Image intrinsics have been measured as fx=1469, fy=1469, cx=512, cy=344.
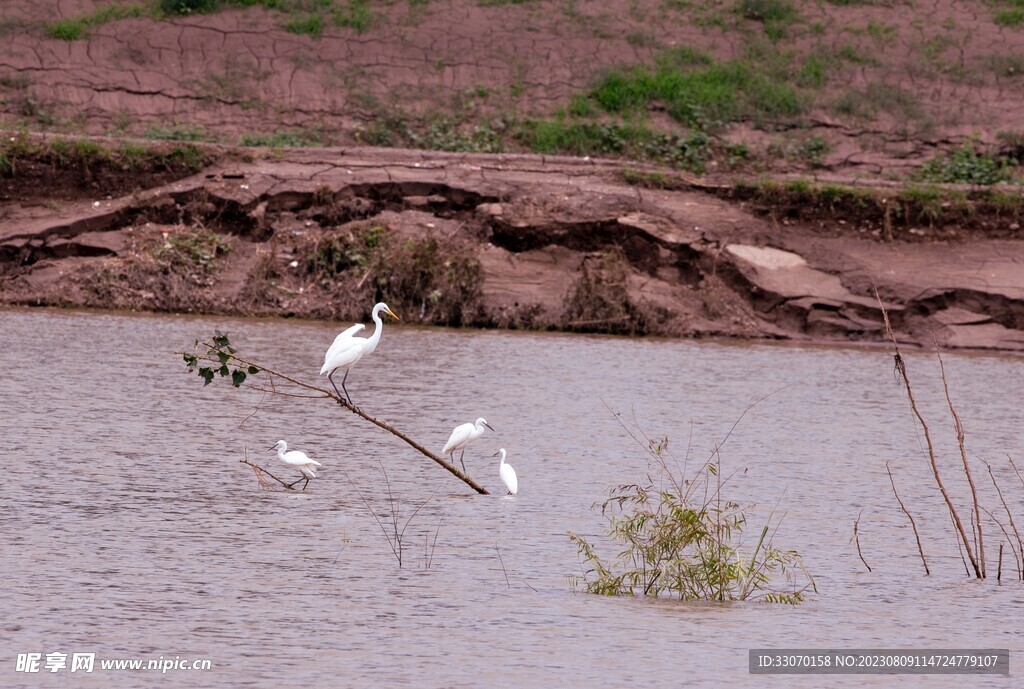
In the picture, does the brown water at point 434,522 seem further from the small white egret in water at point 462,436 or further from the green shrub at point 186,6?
the green shrub at point 186,6

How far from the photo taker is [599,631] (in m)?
6.64

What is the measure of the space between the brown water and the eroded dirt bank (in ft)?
11.9

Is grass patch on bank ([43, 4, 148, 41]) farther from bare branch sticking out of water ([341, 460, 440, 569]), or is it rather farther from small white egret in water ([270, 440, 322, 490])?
small white egret in water ([270, 440, 322, 490])

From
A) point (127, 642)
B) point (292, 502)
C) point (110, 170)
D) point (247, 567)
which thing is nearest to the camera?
point (127, 642)

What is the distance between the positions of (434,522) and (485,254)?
12.8m

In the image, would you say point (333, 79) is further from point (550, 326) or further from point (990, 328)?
point (990, 328)

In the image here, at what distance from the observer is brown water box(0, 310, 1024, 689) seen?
20.3 feet

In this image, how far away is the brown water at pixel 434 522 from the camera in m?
6.20

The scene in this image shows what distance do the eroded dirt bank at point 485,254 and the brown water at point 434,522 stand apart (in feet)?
11.9

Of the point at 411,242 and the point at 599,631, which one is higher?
the point at 599,631

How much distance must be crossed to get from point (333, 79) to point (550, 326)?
9805 millimetres

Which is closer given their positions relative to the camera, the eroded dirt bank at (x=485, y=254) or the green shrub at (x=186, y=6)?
the eroded dirt bank at (x=485, y=254)

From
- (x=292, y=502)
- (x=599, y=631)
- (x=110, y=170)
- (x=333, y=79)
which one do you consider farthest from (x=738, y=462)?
(x=333, y=79)

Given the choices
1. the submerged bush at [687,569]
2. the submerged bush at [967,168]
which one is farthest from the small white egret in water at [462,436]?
the submerged bush at [967,168]
